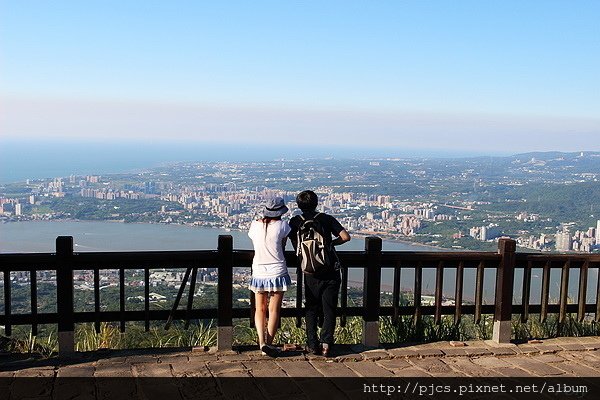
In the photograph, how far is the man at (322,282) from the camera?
643cm

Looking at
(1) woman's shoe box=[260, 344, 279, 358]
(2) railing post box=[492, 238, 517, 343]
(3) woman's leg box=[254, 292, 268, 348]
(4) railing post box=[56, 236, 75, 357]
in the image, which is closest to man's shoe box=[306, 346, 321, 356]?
(1) woman's shoe box=[260, 344, 279, 358]

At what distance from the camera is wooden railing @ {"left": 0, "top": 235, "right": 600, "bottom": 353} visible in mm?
6328

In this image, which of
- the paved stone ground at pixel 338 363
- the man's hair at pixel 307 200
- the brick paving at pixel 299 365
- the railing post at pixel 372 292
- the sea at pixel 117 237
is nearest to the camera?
the brick paving at pixel 299 365

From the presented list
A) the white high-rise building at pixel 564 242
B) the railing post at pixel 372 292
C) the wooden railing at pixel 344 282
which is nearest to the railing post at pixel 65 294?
the wooden railing at pixel 344 282

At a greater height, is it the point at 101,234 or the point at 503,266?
the point at 503,266

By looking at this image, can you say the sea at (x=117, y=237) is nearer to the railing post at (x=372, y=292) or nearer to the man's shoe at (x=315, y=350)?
the railing post at (x=372, y=292)

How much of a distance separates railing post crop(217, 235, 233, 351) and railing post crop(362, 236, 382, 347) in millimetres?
1496

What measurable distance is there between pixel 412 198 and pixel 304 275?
148ft

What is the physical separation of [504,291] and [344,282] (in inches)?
76.0

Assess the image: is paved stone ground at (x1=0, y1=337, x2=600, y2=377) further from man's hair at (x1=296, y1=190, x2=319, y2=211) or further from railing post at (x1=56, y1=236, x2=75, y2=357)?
man's hair at (x1=296, y1=190, x2=319, y2=211)

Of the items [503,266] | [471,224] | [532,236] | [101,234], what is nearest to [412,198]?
[471,224]

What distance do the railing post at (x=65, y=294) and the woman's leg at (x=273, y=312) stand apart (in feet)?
6.60

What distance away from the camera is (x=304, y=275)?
6684 mm
